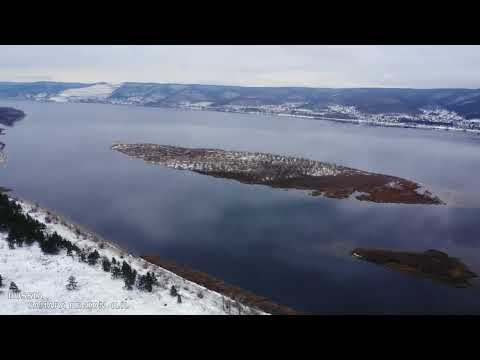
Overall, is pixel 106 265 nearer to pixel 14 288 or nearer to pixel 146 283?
pixel 146 283

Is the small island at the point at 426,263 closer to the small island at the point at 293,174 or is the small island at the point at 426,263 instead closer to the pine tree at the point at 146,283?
the pine tree at the point at 146,283

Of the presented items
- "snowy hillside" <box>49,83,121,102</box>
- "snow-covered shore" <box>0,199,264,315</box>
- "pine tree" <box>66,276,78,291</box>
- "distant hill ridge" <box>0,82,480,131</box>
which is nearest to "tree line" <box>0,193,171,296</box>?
"pine tree" <box>66,276,78,291</box>

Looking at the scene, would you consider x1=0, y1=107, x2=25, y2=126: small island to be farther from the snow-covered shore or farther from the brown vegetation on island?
the brown vegetation on island

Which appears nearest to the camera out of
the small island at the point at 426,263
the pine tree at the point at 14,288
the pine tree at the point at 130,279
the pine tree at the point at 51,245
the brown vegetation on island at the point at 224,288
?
the pine tree at the point at 14,288

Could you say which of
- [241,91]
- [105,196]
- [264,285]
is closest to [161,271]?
[264,285]

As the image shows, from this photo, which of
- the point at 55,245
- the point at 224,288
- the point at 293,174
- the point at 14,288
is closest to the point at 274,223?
the point at 224,288

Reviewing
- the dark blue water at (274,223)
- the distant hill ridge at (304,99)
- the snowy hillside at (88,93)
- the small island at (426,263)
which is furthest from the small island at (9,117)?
the small island at (426,263)
